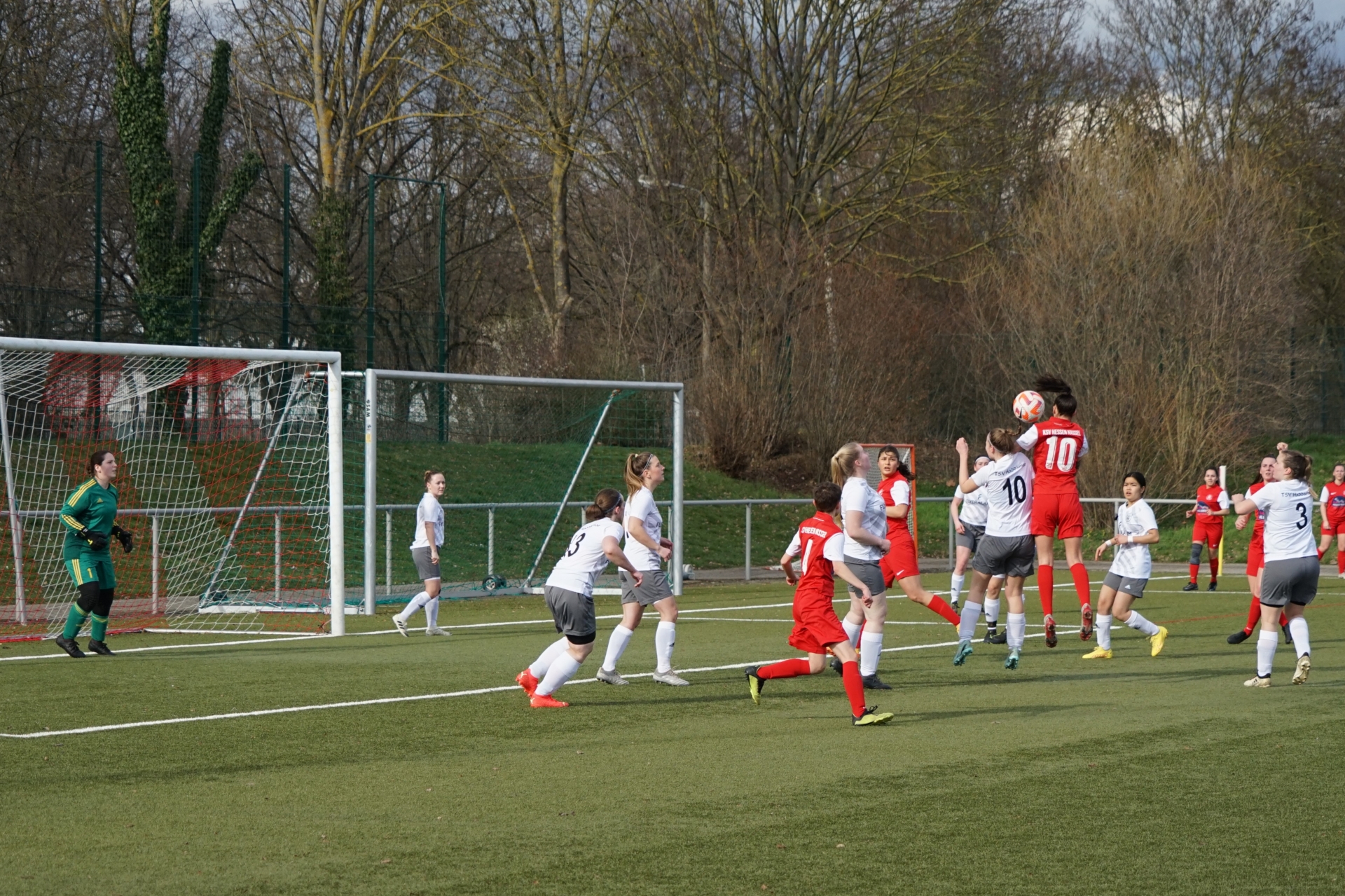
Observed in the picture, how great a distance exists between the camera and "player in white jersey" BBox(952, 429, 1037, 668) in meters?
12.6

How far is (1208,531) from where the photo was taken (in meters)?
23.5

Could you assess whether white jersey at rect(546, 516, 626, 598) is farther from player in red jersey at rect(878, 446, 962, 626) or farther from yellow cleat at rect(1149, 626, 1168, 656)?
yellow cleat at rect(1149, 626, 1168, 656)

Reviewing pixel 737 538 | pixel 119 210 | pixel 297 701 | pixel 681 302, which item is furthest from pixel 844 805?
pixel 119 210

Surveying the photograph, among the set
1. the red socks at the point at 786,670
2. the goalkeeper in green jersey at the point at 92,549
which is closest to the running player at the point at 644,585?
the red socks at the point at 786,670

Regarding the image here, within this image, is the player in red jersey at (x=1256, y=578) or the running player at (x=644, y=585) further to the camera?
the player in red jersey at (x=1256, y=578)

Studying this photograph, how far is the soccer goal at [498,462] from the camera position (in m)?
21.3

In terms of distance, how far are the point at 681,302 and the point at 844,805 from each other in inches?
1170

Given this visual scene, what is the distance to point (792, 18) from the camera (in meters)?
35.2

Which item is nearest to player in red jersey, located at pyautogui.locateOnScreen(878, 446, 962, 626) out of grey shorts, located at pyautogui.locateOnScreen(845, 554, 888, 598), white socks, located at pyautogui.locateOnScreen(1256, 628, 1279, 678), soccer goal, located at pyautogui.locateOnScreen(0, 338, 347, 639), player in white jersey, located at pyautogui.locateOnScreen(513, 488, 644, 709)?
grey shorts, located at pyautogui.locateOnScreen(845, 554, 888, 598)

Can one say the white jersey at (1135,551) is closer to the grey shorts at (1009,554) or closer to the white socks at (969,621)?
the grey shorts at (1009,554)

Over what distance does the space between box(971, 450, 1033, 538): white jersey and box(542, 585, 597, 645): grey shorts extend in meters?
3.91

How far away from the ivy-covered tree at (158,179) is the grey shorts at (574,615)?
23.1m

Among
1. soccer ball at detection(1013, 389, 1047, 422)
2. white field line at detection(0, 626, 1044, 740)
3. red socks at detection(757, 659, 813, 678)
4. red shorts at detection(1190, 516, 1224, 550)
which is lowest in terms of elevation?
white field line at detection(0, 626, 1044, 740)

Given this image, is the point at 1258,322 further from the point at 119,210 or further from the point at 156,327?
the point at 119,210
